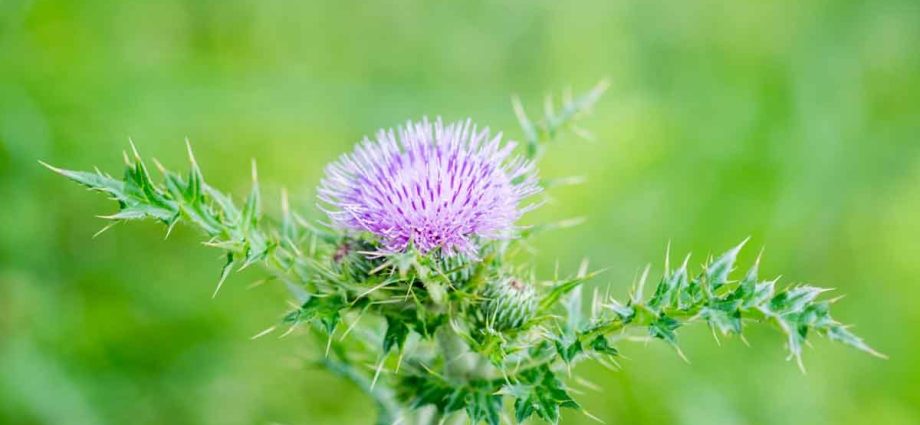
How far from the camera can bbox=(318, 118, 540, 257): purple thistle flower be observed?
329cm

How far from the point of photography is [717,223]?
20.0 feet

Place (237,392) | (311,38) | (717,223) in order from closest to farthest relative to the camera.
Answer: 1. (237,392)
2. (717,223)
3. (311,38)

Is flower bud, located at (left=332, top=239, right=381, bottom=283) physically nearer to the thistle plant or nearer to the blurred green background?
the thistle plant

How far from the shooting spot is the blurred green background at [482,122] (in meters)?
5.19

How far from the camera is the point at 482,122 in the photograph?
6477 mm

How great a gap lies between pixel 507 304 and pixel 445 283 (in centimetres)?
22

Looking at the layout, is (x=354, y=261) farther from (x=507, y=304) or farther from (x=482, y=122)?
(x=482, y=122)

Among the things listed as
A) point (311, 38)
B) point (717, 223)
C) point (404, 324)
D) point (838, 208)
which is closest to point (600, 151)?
point (717, 223)

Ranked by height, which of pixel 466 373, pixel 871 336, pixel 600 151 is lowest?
pixel 466 373

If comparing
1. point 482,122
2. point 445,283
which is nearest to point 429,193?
point 445,283

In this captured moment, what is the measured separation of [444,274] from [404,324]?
0.78ft

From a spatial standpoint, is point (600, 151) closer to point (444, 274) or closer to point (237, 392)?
point (237, 392)

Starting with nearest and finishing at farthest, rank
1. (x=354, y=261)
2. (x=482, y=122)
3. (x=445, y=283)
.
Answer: (x=445, y=283) → (x=354, y=261) → (x=482, y=122)

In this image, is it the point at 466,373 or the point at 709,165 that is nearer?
the point at 466,373
